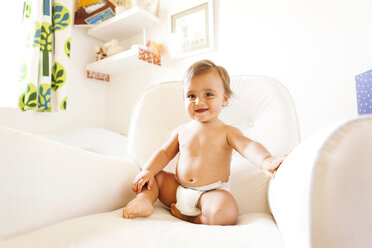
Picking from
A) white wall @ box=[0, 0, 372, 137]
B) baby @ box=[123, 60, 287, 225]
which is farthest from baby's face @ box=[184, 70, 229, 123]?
white wall @ box=[0, 0, 372, 137]

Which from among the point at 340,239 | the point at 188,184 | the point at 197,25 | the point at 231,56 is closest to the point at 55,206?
the point at 188,184

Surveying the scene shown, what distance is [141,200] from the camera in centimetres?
62

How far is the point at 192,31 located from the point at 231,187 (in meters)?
1.11

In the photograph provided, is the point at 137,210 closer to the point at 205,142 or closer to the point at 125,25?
the point at 205,142

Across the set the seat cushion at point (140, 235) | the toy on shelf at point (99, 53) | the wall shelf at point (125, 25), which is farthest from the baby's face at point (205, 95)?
the toy on shelf at point (99, 53)

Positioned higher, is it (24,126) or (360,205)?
(24,126)

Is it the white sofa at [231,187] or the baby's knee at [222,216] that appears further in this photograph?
the baby's knee at [222,216]

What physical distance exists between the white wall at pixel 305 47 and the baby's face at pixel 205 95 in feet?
2.10

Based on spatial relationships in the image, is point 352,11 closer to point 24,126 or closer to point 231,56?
point 231,56

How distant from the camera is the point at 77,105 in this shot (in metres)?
1.76

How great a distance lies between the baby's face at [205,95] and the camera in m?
0.71

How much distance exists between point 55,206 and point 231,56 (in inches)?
45.7

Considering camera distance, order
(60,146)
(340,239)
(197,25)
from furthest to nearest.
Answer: (197,25) < (60,146) < (340,239)

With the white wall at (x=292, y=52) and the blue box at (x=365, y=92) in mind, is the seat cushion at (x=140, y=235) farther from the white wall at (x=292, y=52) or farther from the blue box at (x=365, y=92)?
the white wall at (x=292, y=52)
